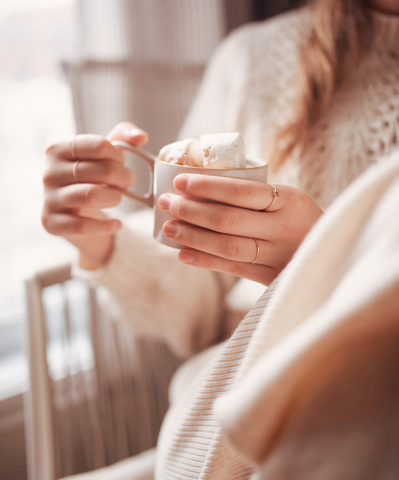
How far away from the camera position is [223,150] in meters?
0.33

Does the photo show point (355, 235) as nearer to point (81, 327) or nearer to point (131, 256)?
point (131, 256)

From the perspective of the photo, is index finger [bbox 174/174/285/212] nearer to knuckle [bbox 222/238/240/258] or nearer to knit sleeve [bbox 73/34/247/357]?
knuckle [bbox 222/238/240/258]

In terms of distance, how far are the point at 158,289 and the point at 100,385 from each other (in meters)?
0.33

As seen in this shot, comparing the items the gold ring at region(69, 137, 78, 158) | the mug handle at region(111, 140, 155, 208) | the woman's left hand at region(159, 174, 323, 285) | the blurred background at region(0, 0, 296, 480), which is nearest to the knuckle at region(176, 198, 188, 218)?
the woman's left hand at region(159, 174, 323, 285)

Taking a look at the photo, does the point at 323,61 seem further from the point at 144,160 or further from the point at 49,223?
the point at 49,223

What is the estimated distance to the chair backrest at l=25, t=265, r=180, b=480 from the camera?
32.2 inches

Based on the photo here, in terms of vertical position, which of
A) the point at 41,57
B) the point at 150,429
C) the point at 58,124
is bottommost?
the point at 150,429

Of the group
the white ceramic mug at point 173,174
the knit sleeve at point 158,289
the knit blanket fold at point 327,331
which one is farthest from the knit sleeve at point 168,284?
the knit blanket fold at point 327,331

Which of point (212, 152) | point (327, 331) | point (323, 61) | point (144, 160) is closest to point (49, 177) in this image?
point (144, 160)

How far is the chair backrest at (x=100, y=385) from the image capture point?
817 millimetres

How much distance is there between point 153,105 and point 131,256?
0.49m

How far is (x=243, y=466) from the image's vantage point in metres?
0.30

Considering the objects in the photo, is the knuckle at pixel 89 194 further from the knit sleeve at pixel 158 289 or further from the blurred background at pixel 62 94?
the blurred background at pixel 62 94

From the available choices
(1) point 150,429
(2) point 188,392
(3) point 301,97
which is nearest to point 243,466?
(2) point 188,392
